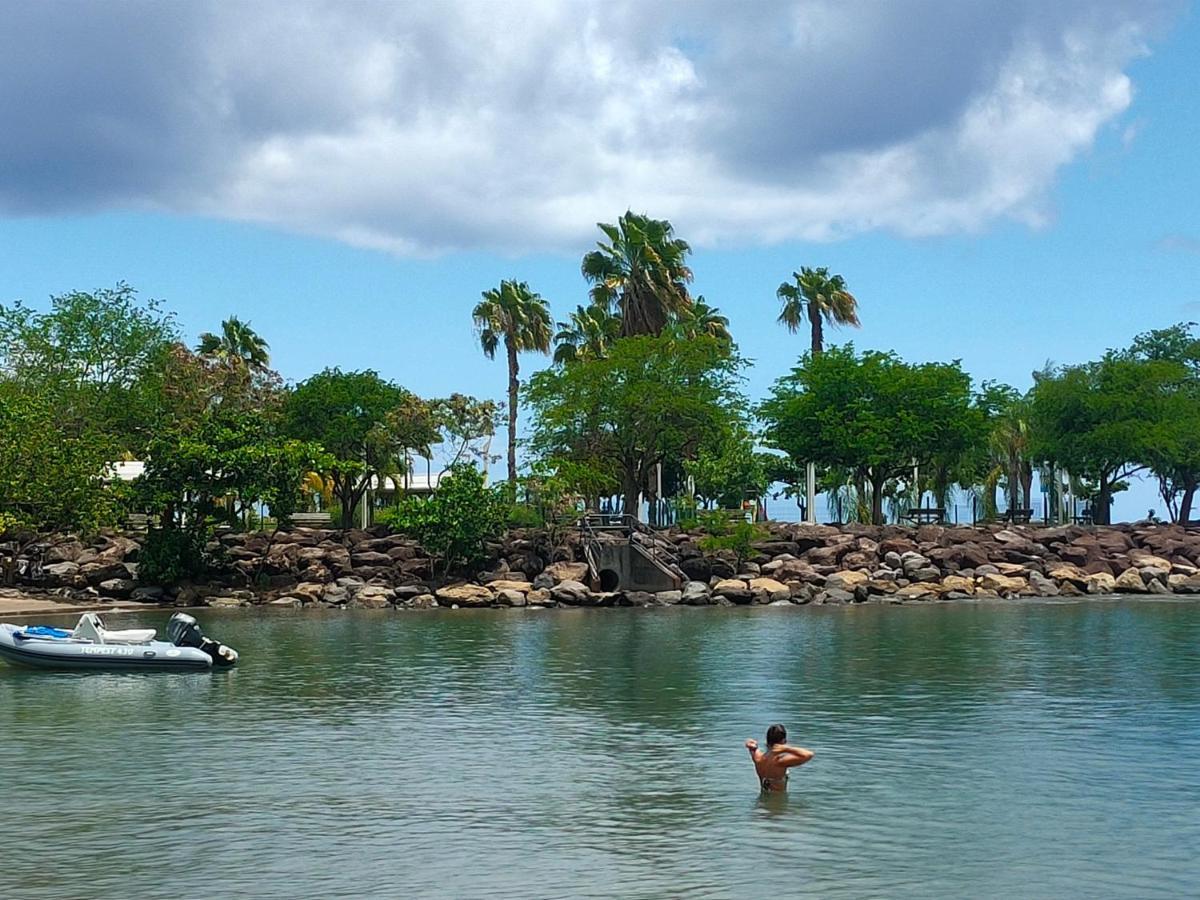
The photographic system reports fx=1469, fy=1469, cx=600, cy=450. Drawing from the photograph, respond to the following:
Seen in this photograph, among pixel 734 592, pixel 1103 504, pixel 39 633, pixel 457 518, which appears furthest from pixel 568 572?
pixel 1103 504

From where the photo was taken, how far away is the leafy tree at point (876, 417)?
7625cm

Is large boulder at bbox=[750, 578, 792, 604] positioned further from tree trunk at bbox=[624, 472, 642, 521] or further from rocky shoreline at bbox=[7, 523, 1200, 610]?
tree trunk at bbox=[624, 472, 642, 521]

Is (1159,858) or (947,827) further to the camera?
(947,827)

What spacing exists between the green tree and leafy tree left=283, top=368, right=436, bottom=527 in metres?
37.0

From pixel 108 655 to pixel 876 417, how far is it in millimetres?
48951

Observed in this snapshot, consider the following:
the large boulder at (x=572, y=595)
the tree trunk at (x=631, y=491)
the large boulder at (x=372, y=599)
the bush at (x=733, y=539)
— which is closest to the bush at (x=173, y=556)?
the large boulder at (x=372, y=599)

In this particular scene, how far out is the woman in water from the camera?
2070 centimetres

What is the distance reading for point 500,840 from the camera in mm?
18344

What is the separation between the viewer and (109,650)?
1458 inches

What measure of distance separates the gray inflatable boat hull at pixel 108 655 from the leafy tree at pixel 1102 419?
2414 inches

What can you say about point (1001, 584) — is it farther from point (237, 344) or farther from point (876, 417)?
point (237, 344)

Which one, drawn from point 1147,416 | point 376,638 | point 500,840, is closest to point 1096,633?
point 376,638

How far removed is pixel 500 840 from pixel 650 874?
2575mm

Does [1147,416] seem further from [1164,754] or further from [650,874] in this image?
[650,874]
